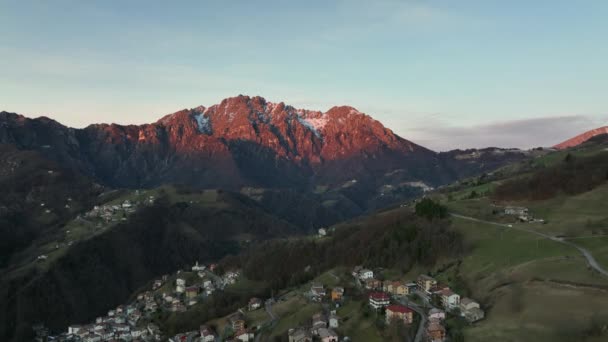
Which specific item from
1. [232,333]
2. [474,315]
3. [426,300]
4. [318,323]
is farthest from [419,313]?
[232,333]

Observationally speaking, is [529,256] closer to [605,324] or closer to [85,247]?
[605,324]

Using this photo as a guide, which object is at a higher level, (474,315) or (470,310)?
(470,310)

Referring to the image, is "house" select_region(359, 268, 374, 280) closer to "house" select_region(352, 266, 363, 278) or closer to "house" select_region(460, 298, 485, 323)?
"house" select_region(352, 266, 363, 278)

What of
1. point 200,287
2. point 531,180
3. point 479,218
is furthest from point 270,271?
point 531,180

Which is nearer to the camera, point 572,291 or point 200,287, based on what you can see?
point 572,291

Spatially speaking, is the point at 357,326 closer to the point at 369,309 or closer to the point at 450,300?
the point at 369,309

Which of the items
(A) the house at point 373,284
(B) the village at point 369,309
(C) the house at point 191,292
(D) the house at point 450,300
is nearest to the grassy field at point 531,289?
(D) the house at point 450,300

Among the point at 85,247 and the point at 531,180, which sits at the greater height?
the point at 531,180
